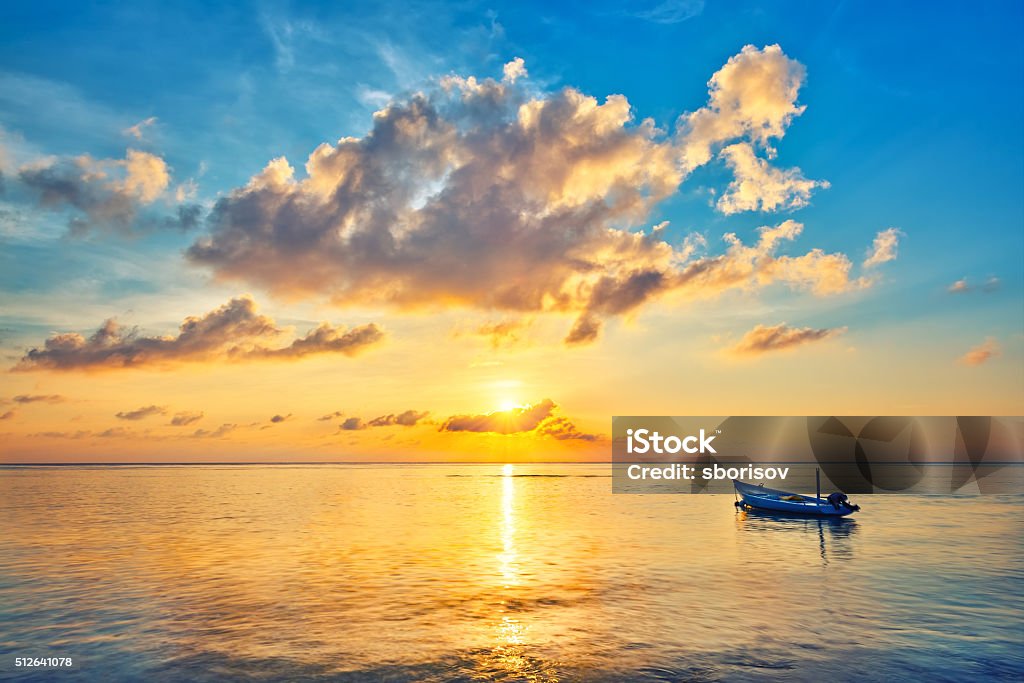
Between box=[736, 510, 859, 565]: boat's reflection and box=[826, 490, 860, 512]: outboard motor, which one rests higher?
box=[826, 490, 860, 512]: outboard motor

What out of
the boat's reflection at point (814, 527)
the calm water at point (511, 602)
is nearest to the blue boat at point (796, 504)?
the boat's reflection at point (814, 527)

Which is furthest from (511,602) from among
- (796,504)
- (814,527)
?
(796,504)

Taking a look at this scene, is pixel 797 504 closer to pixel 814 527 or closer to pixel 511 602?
pixel 814 527

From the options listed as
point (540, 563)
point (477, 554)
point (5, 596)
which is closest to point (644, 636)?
point (540, 563)

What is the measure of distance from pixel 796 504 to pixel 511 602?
55.5 meters

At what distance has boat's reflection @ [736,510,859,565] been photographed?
4952 cm

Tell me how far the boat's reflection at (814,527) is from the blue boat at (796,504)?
2.92ft

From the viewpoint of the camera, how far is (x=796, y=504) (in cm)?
7406

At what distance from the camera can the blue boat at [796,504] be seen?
234 ft

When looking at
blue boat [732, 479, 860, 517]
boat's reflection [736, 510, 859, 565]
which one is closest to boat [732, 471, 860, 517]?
blue boat [732, 479, 860, 517]

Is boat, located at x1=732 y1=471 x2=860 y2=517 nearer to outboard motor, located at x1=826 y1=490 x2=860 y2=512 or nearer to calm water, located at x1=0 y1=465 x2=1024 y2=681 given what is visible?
outboard motor, located at x1=826 y1=490 x2=860 y2=512

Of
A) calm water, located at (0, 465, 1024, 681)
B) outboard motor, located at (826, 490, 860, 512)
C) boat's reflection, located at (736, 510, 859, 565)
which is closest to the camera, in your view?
calm water, located at (0, 465, 1024, 681)

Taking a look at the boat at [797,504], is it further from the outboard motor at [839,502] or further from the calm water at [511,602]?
the calm water at [511,602]

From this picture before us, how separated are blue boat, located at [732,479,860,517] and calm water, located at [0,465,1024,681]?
7987 mm
